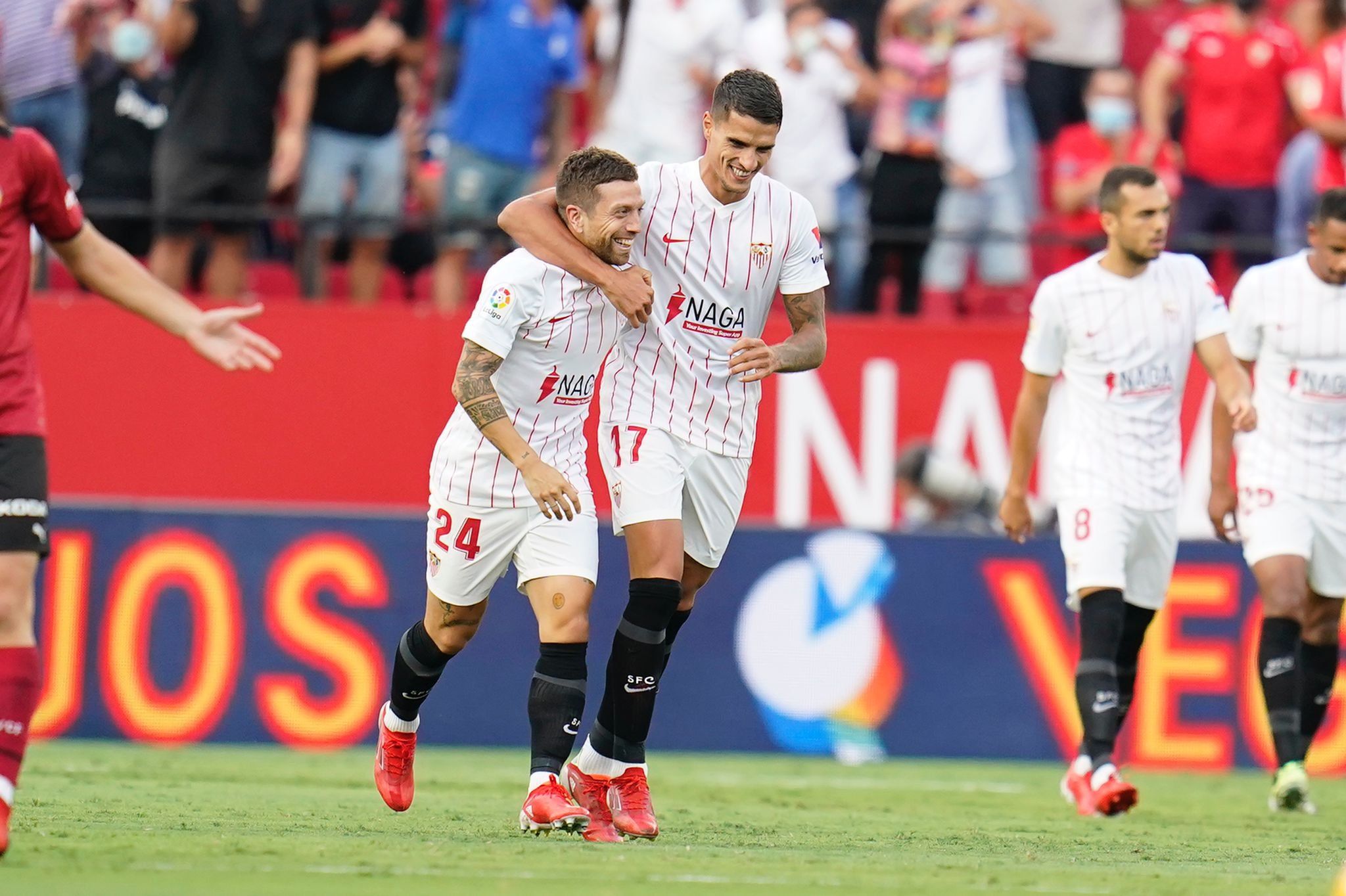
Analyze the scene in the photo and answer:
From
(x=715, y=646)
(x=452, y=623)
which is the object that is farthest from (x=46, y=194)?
(x=715, y=646)

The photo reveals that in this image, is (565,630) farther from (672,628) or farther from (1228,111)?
(1228,111)

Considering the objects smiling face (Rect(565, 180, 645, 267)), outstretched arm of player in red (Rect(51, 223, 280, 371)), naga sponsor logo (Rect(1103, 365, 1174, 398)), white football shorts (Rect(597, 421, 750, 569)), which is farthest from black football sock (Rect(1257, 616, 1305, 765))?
outstretched arm of player in red (Rect(51, 223, 280, 371))

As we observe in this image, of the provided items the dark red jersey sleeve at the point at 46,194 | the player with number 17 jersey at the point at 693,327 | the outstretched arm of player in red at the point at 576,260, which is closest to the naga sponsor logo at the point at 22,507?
the dark red jersey sleeve at the point at 46,194

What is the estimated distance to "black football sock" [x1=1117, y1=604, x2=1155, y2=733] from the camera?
9.06 m

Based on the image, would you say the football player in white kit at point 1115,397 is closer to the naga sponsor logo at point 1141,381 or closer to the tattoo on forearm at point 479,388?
the naga sponsor logo at point 1141,381

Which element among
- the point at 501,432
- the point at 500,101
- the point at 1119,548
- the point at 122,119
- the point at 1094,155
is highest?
the point at 500,101

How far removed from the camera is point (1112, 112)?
43.9ft

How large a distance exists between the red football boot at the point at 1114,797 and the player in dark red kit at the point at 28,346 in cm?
389

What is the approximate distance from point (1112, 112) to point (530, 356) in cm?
752

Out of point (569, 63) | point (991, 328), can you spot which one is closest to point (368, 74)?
point (569, 63)

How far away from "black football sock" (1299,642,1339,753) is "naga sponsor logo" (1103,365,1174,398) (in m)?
1.68

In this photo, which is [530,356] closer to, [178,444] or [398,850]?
[398,850]

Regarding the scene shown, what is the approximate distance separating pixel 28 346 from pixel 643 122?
7.55 meters

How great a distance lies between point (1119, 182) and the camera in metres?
8.64
